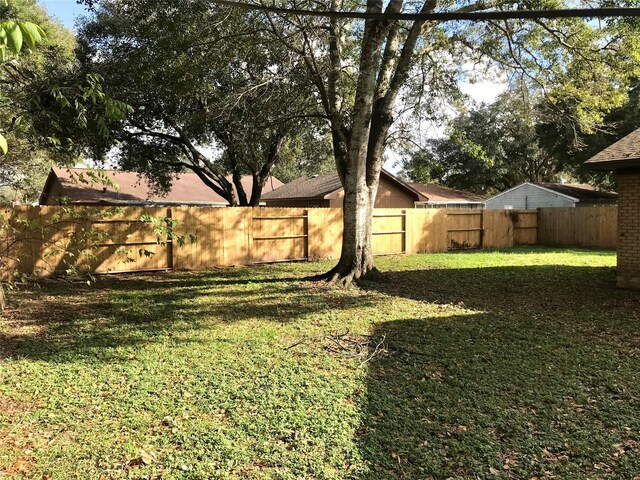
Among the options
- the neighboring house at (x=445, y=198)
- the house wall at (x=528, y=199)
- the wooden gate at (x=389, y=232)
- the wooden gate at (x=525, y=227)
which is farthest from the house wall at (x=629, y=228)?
the house wall at (x=528, y=199)

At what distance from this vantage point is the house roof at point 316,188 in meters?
23.3

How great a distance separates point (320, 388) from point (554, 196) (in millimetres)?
28978

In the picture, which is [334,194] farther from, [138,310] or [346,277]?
[138,310]

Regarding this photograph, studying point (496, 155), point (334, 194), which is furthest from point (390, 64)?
point (496, 155)

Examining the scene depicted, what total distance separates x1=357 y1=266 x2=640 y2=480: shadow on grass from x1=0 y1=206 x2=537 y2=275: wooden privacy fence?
4766 millimetres

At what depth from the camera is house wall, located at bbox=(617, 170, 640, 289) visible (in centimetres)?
873

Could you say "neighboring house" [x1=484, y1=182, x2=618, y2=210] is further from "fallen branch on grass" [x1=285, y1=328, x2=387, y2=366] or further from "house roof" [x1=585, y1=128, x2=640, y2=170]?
"fallen branch on grass" [x1=285, y1=328, x2=387, y2=366]

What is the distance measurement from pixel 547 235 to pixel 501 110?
47.4 ft

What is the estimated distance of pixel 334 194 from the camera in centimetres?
2289

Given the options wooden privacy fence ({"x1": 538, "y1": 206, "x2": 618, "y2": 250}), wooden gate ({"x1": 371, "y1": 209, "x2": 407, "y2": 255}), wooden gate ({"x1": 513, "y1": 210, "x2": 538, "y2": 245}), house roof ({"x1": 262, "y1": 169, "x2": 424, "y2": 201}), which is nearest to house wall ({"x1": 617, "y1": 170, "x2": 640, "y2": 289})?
wooden gate ({"x1": 371, "y1": 209, "x2": 407, "y2": 255})

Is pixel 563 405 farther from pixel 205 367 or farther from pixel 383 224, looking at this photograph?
pixel 383 224

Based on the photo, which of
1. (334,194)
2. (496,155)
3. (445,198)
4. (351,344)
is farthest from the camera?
(496,155)

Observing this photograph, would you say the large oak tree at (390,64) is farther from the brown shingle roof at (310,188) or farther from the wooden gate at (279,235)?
the brown shingle roof at (310,188)

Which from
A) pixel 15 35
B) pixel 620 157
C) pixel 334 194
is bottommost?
pixel 15 35
